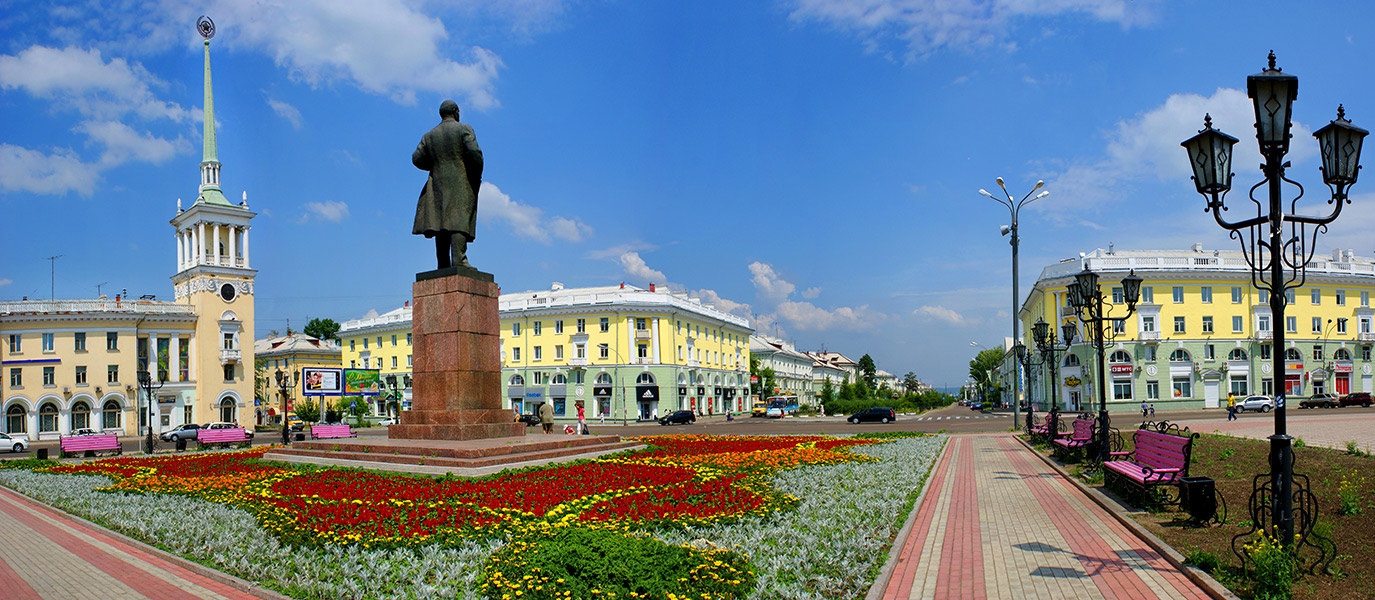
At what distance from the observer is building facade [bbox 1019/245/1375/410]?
55.8 m

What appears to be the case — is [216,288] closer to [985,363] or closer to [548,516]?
[548,516]

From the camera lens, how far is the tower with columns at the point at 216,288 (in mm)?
61750

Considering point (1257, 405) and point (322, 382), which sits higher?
point (322, 382)

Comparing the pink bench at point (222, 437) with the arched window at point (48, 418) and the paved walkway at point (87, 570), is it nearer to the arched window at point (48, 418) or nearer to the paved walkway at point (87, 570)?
the paved walkway at point (87, 570)

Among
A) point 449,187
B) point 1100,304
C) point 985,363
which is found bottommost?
point 985,363

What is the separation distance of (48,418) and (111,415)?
11.4ft

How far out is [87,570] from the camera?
8406 mm

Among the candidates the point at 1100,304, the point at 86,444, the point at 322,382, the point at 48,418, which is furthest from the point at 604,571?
the point at 48,418

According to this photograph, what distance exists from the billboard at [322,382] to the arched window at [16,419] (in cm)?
2058

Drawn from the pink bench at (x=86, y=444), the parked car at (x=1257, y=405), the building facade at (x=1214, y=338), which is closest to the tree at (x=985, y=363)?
the building facade at (x=1214, y=338)

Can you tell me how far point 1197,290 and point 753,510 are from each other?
58421 mm

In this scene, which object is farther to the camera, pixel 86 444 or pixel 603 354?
pixel 603 354

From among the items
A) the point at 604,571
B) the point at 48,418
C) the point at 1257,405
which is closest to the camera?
the point at 604,571

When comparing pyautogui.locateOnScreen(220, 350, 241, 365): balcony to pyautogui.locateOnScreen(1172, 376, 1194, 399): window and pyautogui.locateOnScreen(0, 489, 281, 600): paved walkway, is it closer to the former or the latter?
pyautogui.locateOnScreen(0, 489, 281, 600): paved walkway
